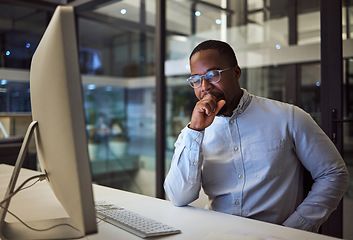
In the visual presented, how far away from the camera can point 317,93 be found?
97.8 inches

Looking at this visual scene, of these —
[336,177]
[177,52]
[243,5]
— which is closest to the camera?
[336,177]

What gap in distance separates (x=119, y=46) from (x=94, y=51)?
454 mm

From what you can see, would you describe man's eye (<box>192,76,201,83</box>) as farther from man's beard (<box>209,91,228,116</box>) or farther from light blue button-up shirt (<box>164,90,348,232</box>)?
light blue button-up shirt (<box>164,90,348,232</box>)

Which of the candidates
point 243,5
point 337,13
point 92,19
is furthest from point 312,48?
point 92,19

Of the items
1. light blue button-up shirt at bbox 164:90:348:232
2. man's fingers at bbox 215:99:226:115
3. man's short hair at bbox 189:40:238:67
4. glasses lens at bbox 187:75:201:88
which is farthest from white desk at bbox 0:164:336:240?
man's short hair at bbox 189:40:238:67

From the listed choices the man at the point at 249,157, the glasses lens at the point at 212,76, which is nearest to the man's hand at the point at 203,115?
the man at the point at 249,157

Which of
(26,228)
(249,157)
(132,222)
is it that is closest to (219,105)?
(249,157)

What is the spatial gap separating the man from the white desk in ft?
0.42

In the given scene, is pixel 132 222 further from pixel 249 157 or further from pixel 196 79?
pixel 196 79

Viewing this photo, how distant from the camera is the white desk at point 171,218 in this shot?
99 cm

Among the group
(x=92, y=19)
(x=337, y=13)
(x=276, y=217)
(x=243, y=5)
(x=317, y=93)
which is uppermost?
(x=92, y=19)

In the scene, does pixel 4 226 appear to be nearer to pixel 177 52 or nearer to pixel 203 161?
pixel 203 161

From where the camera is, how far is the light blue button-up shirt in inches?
54.9

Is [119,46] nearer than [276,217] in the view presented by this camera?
No
